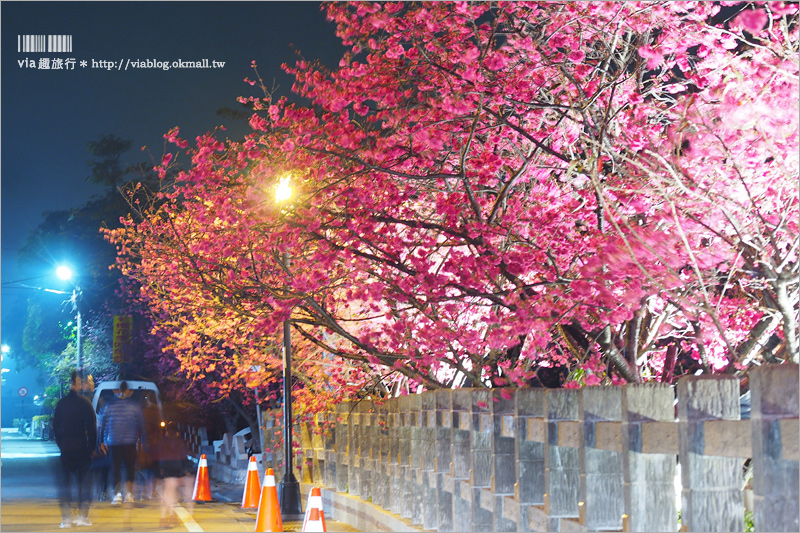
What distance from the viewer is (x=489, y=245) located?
973cm

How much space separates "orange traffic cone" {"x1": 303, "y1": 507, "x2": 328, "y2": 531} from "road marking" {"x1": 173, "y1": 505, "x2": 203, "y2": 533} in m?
4.04

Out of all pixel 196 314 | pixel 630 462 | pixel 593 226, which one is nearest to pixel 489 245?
pixel 593 226

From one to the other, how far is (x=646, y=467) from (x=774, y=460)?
60.0 inches

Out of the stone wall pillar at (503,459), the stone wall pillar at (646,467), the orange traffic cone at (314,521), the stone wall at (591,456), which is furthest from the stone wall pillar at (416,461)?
the stone wall pillar at (646,467)

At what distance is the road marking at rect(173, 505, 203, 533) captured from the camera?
13.3m

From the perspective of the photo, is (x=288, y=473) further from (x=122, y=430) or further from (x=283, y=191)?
(x=283, y=191)

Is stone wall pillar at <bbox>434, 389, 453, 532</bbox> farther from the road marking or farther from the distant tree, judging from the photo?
the distant tree

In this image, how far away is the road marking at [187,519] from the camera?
13303mm

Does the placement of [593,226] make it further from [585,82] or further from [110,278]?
[110,278]

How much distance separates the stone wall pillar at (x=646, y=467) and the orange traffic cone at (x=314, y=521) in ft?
13.5

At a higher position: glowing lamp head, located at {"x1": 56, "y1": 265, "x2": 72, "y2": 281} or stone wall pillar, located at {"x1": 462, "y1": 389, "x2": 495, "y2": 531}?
glowing lamp head, located at {"x1": 56, "y1": 265, "x2": 72, "y2": 281}

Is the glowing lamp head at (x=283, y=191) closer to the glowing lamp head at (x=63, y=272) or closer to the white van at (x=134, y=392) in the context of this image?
the white van at (x=134, y=392)

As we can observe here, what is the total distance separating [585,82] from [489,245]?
81.3 inches

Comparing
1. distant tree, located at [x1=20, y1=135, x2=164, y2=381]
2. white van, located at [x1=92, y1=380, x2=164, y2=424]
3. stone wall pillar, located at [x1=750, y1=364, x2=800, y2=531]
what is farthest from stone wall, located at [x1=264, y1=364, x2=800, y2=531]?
distant tree, located at [x1=20, y1=135, x2=164, y2=381]
